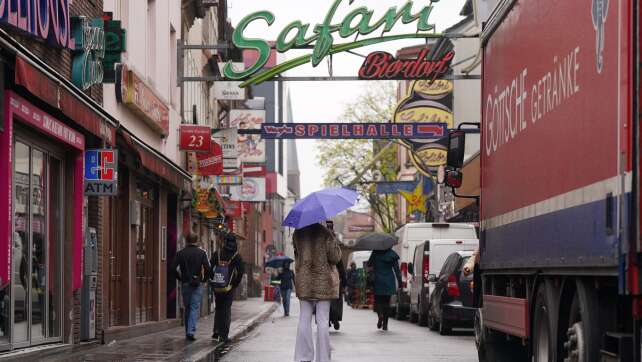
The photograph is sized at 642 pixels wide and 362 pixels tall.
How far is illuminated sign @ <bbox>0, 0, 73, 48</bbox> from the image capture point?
41.4ft

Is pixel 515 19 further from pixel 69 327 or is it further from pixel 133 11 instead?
pixel 133 11

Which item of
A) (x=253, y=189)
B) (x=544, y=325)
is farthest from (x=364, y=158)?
(x=544, y=325)

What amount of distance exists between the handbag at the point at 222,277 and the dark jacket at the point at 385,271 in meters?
6.24

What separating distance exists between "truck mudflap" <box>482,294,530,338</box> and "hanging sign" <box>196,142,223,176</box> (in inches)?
828

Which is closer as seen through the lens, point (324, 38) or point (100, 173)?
point (100, 173)

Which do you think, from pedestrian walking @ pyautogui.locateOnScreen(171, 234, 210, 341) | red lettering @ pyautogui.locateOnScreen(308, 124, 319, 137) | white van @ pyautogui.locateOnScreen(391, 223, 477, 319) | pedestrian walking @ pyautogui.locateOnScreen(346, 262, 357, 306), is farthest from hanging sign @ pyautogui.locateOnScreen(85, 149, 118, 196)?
pedestrian walking @ pyautogui.locateOnScreen(346, 262, 357, 306)

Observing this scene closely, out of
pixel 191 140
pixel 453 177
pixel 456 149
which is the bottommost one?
pixel 453 177

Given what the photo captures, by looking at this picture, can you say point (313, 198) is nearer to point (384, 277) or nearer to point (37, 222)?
point (37, 222)

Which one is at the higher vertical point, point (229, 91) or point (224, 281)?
point (229, 91)

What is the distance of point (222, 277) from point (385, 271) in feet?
21.7

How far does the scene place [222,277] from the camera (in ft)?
69.2

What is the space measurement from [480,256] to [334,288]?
1.59 meters

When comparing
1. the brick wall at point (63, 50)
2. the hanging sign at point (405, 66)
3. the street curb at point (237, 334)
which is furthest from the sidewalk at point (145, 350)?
the hanging sign at point (405, 66)

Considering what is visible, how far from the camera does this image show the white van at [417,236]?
106ft
